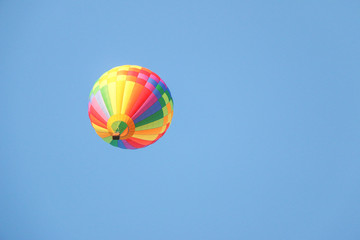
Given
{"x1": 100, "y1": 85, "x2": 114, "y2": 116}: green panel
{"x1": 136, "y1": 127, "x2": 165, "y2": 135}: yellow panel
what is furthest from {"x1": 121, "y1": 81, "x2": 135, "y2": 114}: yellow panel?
{"x1": 136, "y1": 127, "x2": 165, "y2": 135}: yellow panel

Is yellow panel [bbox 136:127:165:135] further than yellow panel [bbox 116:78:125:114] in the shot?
Yes

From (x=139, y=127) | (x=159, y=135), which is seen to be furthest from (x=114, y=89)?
(x=159, y=135)

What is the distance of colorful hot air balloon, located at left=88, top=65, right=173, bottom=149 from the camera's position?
44.9 ft

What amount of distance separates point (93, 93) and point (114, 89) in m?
1.32

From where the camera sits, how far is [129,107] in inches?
543

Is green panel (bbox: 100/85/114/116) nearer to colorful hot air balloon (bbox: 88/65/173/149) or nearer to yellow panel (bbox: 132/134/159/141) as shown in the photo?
colorful hot air balloon (bbox: 88/65/173/149)

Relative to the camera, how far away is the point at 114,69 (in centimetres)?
1530

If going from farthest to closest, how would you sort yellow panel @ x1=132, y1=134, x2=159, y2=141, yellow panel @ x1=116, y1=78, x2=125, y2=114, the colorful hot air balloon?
1. yellow panel @ x1=132, y1=134, x2=159, y2=141
2. yellow panel @ x1=116, y1=78, x2=125, y2=114
3. the colorful hot air balloon

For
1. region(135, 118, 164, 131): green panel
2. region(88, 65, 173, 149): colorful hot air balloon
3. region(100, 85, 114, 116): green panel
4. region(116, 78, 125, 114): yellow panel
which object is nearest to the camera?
region(88, 65, 173, 149): colorful hot air balloon

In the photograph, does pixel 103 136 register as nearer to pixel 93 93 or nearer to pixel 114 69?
pixel 93 93

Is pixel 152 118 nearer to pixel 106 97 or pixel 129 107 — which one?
pixel 129 107

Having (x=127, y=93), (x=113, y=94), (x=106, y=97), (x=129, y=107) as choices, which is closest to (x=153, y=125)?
(x=129, y=107)

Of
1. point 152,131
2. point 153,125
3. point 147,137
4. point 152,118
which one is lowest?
point 147,137

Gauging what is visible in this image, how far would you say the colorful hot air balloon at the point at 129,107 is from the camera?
13.7 meters
